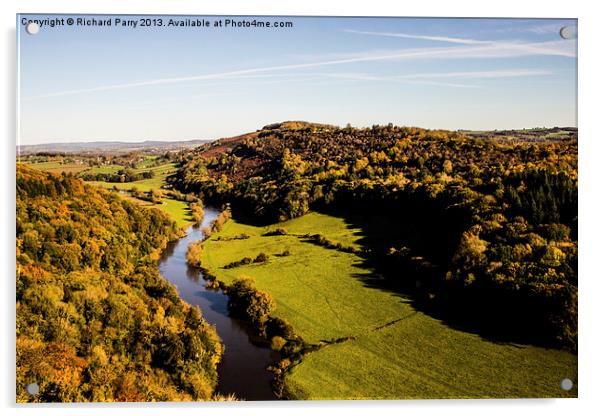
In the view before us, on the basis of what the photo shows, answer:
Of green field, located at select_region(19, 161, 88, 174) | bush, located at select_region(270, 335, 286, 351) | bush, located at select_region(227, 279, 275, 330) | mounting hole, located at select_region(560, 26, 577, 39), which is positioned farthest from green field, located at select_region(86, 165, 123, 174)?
mounting hole, located at select_region(560, 26, 577, 39)

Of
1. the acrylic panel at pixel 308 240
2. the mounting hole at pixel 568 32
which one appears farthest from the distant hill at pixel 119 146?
the mounting hole at pixel 568 32

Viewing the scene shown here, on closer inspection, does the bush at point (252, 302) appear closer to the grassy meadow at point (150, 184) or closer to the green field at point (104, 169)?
the grassy meadow at point (150, 184)

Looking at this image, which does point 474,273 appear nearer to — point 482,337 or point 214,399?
point 482,337

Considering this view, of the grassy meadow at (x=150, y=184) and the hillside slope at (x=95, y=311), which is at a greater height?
the grassy meadow at (x=150, y=184)

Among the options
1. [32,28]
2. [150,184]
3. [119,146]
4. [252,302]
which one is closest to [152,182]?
[150,184]

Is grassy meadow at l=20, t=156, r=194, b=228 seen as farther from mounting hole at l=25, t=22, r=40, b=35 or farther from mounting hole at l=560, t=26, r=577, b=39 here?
mounting hole at l=560, t=26, r=577, b=39

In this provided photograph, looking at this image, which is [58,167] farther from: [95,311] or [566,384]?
[566,384]
